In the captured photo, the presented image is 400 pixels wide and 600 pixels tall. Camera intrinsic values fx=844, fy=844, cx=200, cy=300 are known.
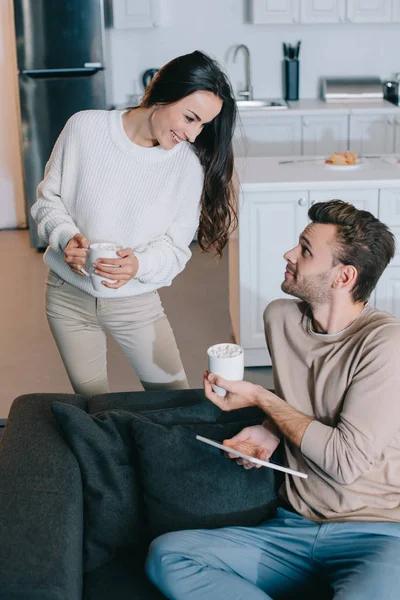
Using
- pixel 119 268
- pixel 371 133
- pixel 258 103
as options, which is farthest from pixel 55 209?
pixel 258 103

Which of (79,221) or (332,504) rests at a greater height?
(79,221)

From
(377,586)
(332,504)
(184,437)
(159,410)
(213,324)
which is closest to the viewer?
(377,586)

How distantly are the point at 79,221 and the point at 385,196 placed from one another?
182 centimetres

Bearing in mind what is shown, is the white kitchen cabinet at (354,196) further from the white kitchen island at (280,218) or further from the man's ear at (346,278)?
the man's ear at (346,278)

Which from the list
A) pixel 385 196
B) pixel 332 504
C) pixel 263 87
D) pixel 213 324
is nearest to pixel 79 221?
pixel 332 504

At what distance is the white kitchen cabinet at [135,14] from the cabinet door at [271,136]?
3.32ft

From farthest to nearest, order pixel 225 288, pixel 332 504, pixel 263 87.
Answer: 1. pixel 263 87
2. pixel 225 288
3. pixel 332 504

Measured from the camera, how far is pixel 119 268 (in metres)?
2.08

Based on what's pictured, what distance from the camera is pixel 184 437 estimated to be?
2.03m

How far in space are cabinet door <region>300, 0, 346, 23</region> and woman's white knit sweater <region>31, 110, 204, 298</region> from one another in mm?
3958

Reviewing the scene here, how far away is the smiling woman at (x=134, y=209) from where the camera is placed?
6.93 feet

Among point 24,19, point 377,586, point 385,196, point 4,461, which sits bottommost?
point 377,586

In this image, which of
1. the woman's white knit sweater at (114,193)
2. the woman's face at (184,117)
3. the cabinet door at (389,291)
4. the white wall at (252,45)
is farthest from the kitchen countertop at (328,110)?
the woman's face at (184,117)

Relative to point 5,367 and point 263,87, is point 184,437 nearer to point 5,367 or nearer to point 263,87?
point 5,367
